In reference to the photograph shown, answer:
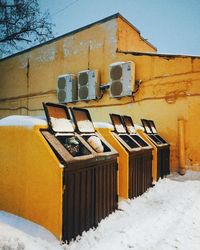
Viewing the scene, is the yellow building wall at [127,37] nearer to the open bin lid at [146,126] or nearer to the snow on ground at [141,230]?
the open bin lid at [146,126]

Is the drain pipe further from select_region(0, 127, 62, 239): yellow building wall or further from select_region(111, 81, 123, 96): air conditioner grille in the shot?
select_region(0, 127, 62, 239): yellow building wall

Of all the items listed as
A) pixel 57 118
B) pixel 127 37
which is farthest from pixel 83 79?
pixel 57 118

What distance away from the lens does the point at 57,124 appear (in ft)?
10.7

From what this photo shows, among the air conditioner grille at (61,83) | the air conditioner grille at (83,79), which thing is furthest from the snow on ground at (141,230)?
the air conditioner grille at (61,83)

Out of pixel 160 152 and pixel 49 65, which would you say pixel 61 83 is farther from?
pixel 160 152

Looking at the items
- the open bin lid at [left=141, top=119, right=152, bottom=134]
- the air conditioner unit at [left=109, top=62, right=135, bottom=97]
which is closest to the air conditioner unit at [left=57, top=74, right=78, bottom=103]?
the air conditioner unit at [left=109, top=62, right=135, bottom=97]

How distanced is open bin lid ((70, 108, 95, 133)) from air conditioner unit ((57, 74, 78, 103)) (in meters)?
6.43

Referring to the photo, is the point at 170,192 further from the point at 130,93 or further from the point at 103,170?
the point at 130,93

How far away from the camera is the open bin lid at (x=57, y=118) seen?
3.16 metres

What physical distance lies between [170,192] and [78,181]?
3115 mm

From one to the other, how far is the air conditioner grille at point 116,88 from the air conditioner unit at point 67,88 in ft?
6.92

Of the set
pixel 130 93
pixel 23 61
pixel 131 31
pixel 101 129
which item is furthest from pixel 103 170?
pixel 23 61

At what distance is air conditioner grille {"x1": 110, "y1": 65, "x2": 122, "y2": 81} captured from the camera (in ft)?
29.1

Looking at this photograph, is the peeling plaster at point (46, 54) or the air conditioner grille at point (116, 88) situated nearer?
the air conditioner grille at point (116, 88)
